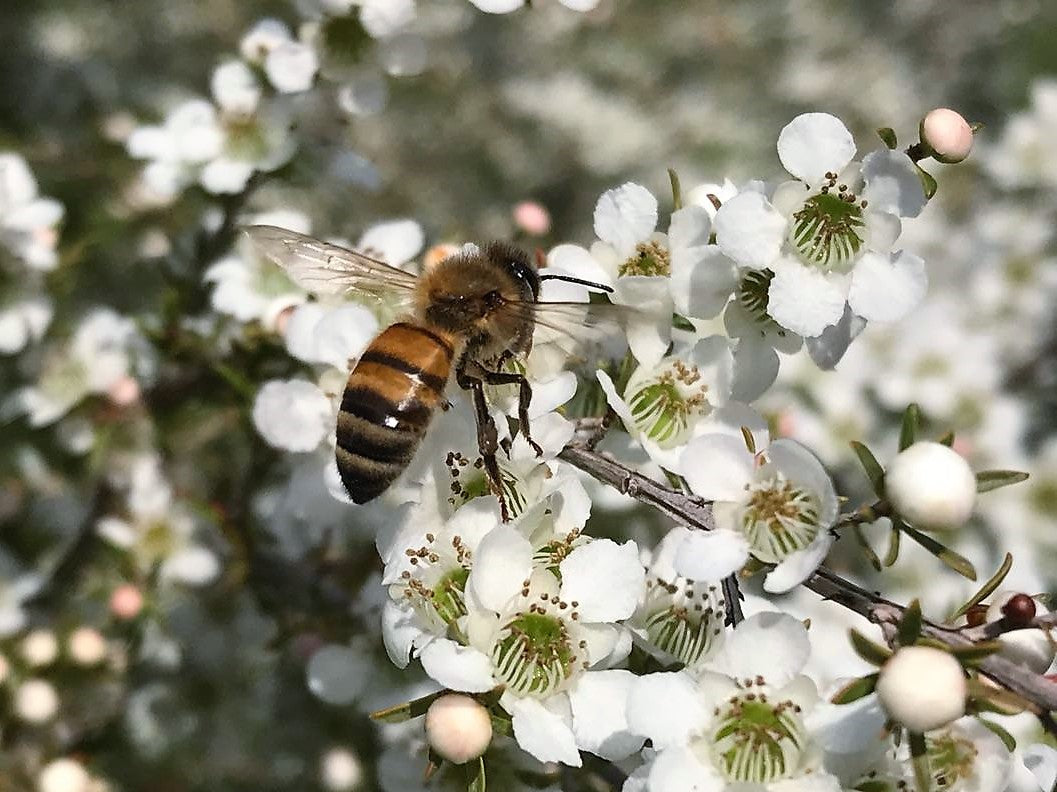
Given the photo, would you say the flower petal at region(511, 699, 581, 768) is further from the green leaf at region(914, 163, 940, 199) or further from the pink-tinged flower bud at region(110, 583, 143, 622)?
the pink-tinged flower bud at region(110, 583, 143, 622)

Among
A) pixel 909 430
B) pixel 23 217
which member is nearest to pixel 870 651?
pixel 909 430

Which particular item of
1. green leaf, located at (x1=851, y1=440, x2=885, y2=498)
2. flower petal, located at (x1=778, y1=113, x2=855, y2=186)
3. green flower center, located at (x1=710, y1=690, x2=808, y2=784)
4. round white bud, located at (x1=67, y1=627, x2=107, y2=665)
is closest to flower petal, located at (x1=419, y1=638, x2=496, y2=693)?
green flower center, located at (x1=710, y1=690, x2=808, y2=784)

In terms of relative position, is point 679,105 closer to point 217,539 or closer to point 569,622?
point 217,539

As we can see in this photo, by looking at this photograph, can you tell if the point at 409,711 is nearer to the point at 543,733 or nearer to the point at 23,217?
the point at 543,733

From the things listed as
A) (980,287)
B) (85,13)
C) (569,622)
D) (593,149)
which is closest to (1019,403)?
(980,287)

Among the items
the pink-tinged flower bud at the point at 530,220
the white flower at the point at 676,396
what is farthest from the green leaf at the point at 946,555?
the pink-tinged flower bud at the point at 530,220

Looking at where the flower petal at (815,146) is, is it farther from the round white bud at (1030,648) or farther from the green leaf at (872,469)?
the round white bud at (1030,648)
